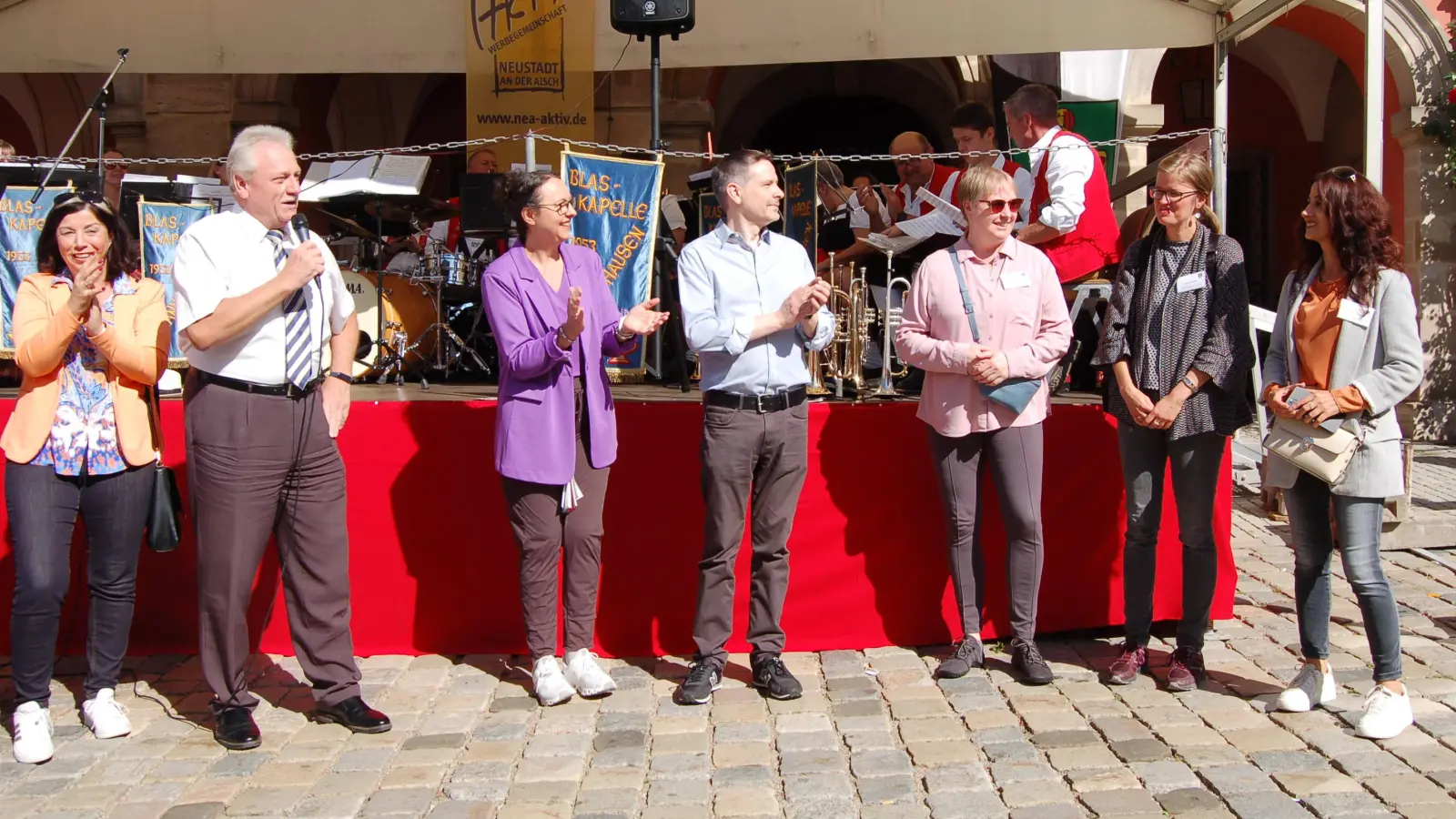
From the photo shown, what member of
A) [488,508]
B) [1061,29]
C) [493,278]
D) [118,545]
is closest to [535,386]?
[493,278]

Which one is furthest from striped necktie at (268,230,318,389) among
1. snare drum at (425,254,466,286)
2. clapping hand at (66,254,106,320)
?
snare drum at (425,254,466,286)

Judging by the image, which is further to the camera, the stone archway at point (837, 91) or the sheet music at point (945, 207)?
the stone archway at point (837, 91)

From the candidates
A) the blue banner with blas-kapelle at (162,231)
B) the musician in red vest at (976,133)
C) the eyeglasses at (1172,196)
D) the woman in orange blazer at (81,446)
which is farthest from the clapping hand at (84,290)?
the musician in red vest at (976,133)

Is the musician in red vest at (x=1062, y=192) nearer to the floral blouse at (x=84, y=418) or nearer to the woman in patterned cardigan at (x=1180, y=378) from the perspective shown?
the woman in patterned cardigan at (x=1180, y=378)

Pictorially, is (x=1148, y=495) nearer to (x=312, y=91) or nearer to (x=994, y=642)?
(x=994, y=642)

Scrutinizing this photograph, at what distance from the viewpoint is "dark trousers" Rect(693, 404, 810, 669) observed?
13.8ft

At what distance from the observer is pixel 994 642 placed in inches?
195

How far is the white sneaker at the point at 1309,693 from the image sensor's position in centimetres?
402

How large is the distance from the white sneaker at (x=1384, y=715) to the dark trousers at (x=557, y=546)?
2426 millimetres

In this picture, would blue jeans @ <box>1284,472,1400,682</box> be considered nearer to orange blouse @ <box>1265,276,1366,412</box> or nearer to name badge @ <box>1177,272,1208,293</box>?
orange blouse @ <box>1265,276,1366,412</box>

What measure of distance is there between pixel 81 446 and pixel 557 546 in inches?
59.3

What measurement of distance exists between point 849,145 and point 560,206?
10717 mm

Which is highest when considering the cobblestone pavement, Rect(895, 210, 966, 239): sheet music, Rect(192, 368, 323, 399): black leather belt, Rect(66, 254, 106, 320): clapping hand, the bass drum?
Rect(895, 210, 966, 239): sheet music

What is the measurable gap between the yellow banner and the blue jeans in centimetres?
540
